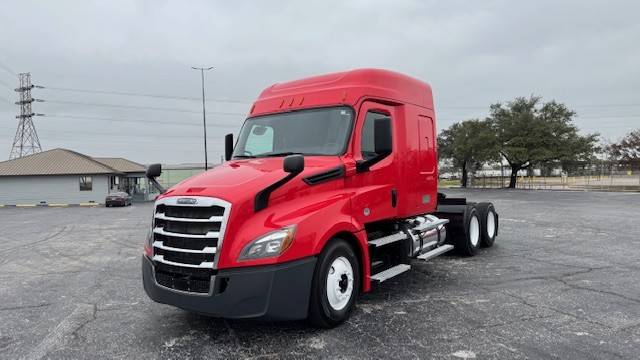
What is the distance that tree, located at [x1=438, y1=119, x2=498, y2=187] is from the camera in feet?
145

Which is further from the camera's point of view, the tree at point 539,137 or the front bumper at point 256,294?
the tree at point 539,137

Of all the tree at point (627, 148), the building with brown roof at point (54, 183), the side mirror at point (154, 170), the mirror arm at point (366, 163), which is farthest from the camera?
the tree at point (627, 148)

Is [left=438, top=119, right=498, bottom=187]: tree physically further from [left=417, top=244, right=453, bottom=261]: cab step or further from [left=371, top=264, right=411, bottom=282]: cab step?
[left=371, top=264, right=411, bottom=282]: cab step

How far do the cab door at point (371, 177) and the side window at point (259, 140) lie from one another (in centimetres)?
117

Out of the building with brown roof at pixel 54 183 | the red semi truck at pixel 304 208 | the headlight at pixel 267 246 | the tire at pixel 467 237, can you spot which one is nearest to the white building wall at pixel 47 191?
the building with brown roof at pixel 54 183

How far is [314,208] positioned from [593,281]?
4872mm

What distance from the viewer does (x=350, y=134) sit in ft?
17.8

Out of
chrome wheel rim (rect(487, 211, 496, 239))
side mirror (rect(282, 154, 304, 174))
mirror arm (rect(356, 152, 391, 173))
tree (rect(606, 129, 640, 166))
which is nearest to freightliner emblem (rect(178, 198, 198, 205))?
side mirror (rect(282, 154, 304, 174))

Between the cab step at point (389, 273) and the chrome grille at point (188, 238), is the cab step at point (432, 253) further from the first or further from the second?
the chrome grille at point (188, 238)

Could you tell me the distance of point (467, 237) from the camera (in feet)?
28.6

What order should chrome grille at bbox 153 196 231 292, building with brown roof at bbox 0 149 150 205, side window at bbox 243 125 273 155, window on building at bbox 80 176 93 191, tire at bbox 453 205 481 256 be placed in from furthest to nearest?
window on building at bbox 80 176 93 191 → building with brown roof at bbox 0 149 150 205 → tire at bbox 453 205 481 256 → side window at bbox 243 125 273 155 → chrome grille at bbox 153 196 231 292

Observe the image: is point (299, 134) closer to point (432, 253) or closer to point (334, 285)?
point (334, 285)

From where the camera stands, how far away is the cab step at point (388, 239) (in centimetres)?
562

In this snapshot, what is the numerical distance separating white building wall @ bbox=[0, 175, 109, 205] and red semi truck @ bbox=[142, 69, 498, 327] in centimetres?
4289
